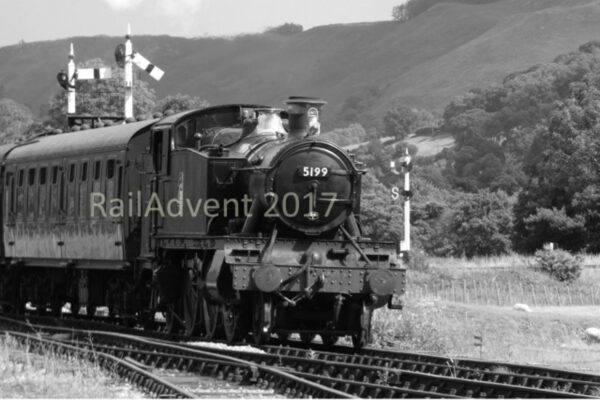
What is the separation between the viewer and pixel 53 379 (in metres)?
14.2

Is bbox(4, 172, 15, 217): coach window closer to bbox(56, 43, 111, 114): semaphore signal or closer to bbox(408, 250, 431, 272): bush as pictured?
bbox(56, 43, 111, 114): semaphore signal

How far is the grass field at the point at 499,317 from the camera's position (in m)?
23.0

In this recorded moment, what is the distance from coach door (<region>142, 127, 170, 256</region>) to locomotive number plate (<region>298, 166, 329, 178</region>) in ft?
10.3

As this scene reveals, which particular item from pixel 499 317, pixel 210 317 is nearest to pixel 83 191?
pixel 210 317

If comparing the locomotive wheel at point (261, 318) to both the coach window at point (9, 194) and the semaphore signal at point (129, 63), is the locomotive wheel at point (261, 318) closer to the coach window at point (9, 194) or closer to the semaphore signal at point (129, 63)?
the coach window at point (9, 194)

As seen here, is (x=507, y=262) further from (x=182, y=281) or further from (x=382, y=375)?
(x=382, y=375)

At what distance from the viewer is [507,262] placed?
53.7m

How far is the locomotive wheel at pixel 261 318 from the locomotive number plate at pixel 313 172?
191 cm

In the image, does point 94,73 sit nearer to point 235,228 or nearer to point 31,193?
point 31,193

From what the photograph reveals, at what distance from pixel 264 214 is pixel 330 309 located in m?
1.83

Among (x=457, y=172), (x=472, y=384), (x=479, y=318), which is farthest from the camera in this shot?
(x=457, y=172)

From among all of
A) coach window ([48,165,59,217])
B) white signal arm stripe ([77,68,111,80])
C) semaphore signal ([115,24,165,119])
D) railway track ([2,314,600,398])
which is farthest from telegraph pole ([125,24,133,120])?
railway track ([2,314,600,398])

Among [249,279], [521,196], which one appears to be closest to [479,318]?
[249,279]

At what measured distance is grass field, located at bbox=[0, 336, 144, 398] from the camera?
13242 millimetres
